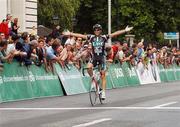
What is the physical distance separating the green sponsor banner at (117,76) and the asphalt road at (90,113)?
8192 mm

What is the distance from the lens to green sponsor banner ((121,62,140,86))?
28.8 metres

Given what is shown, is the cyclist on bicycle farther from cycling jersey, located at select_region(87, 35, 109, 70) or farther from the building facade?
the building facade

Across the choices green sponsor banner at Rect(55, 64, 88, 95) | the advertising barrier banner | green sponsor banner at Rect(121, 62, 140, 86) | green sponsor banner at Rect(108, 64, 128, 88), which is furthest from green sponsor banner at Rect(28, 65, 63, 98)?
the advertising barrier banner

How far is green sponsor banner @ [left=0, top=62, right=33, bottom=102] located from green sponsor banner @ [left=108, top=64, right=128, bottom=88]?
24.0ft

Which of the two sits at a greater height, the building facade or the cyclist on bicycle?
the building facade

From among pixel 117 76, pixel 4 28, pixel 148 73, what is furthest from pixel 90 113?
pixel 148 73

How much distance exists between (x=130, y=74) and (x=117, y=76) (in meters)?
1.94

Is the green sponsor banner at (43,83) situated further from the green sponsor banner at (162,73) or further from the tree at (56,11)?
the tree at (56,11)

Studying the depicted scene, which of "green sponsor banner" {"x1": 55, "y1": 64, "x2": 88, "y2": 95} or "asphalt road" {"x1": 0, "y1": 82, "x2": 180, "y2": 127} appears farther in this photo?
"green sponsor banner" {"x1": 55, "y1": 64, "x2": 88, "y2": 95}

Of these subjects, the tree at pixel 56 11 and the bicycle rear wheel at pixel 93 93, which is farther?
the tree at pixel 56 11

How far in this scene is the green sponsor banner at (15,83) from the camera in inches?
732

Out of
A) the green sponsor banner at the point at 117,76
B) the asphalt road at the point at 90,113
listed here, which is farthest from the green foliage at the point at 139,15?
the asphalt road at the point at 90,113

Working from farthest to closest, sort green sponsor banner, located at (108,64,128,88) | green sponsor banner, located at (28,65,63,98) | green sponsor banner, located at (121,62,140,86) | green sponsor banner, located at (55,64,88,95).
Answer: green sponsor banner, located at (121,62,140,86), green sponsor banner, located at (108,64,128,88), green sponsor banner, located at (55,64,88,95), green sponsor banner, located at (28,65,63,98)

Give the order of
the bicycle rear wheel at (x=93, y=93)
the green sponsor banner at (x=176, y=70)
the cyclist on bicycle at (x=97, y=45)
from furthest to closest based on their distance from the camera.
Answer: the green sponsor banner at (x=176, y=70)
the cyclist on bicycle at (x=97, y=45)
the bicycle rear wheel at (x=93, y=93)
